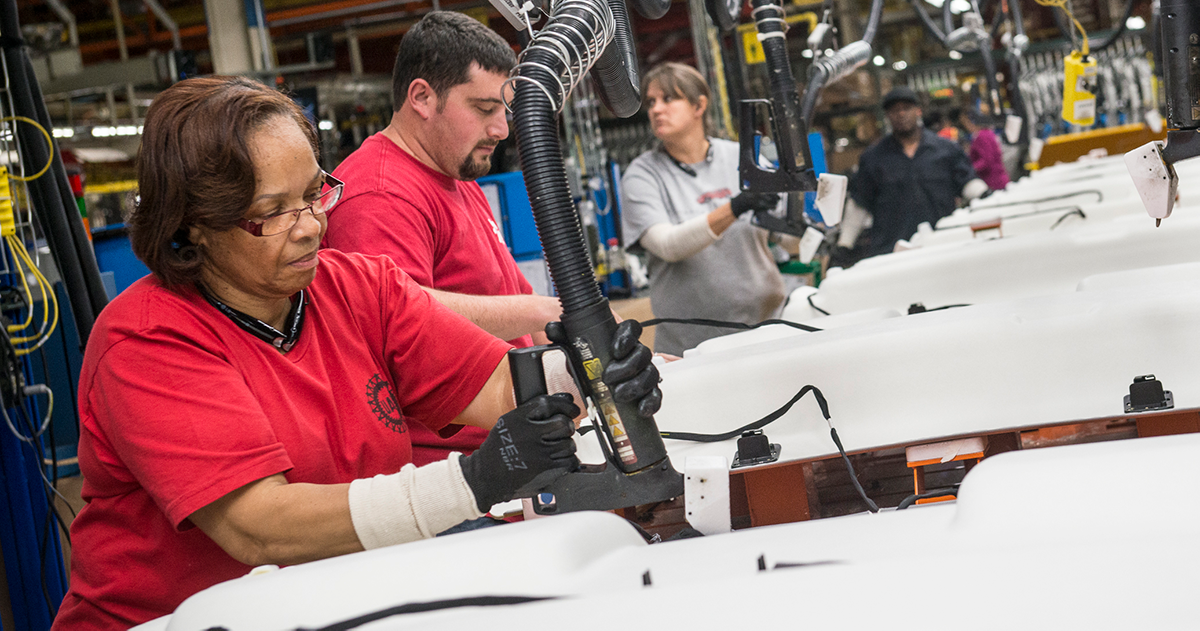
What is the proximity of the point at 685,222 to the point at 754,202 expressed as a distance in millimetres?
424

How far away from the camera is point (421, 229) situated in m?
1.81

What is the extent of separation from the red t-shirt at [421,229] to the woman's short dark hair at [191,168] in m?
0.55

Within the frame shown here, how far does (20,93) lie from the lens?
96.7 inches

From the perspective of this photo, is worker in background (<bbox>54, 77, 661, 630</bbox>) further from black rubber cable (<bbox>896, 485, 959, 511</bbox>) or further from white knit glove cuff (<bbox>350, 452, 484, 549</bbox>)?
black rubber cable (<bbox>896, 485, 959, 511</bbox>)

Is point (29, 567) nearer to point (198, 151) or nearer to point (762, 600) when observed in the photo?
point (198, 151)

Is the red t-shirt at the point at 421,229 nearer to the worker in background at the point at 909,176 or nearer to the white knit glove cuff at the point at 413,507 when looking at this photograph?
the white knit glove cuff at the point at 413,507

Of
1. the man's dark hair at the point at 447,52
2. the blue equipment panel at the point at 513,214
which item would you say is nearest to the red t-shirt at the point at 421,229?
the man's dark hair at the point at 447,52

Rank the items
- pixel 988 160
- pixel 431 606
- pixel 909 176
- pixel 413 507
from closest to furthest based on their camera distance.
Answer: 1. pixel 431 606
2. pixel 413 507
3. pixel 909 176
4. pixel 988 160

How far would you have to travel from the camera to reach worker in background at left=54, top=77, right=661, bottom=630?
1090 mm

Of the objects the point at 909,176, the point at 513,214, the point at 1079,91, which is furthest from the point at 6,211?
the point at 513,214

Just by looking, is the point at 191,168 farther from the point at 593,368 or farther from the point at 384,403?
the point at 593,368

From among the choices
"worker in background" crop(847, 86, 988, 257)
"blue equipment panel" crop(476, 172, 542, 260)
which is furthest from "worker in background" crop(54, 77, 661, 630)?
"blue equipment panel" crop(476, 172, 542, 260)

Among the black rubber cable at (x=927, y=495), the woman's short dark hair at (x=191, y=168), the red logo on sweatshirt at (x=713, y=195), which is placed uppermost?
the woman's short dark hair at (x=191, y=168)

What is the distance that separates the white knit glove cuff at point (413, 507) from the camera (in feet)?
3.58
